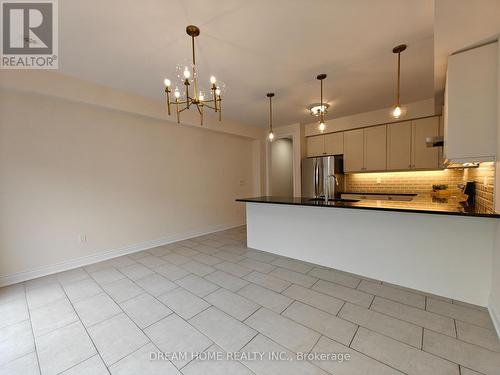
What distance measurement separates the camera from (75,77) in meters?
2.91

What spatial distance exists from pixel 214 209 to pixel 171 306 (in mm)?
3043

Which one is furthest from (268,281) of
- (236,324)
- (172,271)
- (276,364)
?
(172,271)

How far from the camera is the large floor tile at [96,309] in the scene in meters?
1.91

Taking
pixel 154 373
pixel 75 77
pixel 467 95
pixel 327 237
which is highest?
pixel 75 77

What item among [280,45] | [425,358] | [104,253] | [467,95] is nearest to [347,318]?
[425,358]

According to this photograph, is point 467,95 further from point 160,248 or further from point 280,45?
point 160,248

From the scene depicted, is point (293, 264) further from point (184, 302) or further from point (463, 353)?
point (463, 353)

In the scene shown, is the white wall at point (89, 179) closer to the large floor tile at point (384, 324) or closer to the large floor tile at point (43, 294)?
the large floor tile at point (43, 294)

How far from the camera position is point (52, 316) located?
1.96m

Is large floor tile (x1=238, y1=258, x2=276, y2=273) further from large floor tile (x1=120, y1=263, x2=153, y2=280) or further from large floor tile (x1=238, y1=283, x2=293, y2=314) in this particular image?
large floor tile (x1=120, y1=263, x2=153, y2=280)

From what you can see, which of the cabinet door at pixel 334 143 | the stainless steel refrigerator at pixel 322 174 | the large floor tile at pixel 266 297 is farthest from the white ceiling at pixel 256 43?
the large floor tile at pixel 266 297

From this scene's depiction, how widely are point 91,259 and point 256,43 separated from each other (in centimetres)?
379

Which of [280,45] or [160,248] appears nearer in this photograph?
[280,45]

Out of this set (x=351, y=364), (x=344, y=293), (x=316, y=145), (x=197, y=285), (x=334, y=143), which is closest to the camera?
(x=351, y=364)
